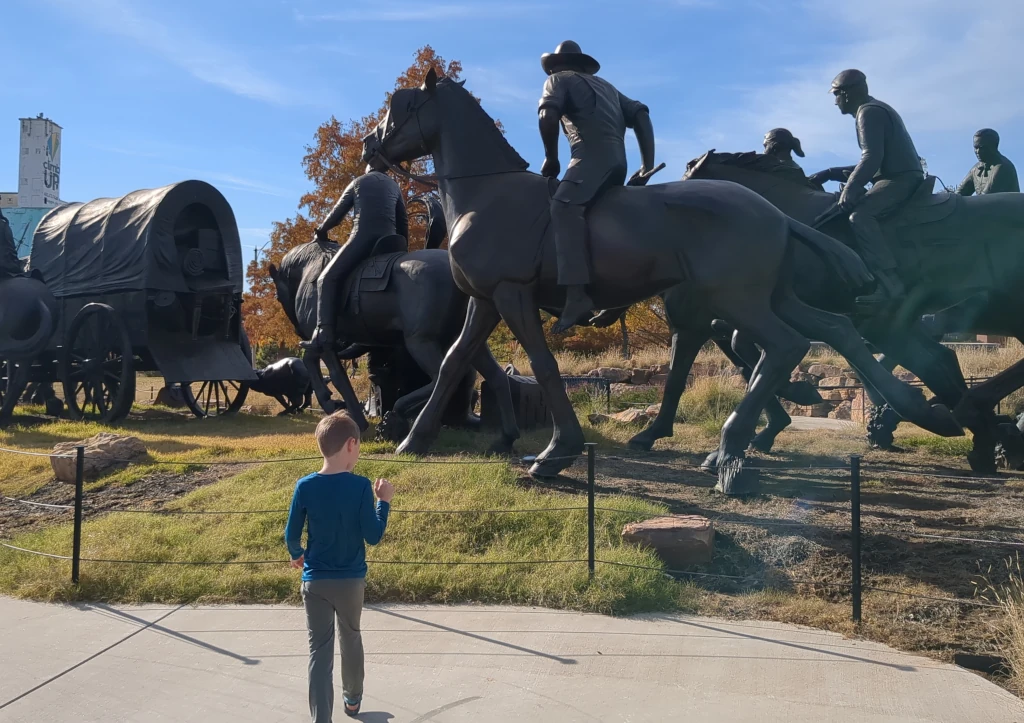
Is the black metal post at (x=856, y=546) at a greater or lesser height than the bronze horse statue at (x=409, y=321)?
lesser

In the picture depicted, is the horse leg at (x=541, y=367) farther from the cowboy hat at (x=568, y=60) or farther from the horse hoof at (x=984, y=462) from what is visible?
the horse hoof at (x=984, y=462)

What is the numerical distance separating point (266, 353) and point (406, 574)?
36.0m

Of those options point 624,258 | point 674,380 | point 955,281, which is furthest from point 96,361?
point 955,281

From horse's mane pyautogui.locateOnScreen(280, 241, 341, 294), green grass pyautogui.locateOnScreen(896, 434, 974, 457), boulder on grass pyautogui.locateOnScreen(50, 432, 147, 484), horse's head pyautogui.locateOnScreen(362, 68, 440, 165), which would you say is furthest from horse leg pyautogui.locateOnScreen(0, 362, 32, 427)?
green grass pyautogui.locateOnScreen(896, 434, 974, 457)

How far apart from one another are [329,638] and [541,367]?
383cm

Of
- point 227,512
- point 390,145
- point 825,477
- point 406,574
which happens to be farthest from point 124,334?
point 825,477

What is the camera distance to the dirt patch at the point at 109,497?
7172 mm

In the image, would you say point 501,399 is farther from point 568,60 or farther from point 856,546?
point 856,546

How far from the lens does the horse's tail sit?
21.6 ft

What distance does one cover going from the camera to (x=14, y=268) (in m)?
13.4

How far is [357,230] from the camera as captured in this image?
390 inches

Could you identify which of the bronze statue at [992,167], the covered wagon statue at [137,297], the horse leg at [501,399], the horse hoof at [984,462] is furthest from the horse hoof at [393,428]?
the bronze statue at [992,167]

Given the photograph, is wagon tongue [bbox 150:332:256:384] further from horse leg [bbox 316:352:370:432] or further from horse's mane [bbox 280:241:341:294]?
horse leg [bbox 316:352:370:432]

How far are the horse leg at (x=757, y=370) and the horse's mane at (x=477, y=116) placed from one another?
2238mm
